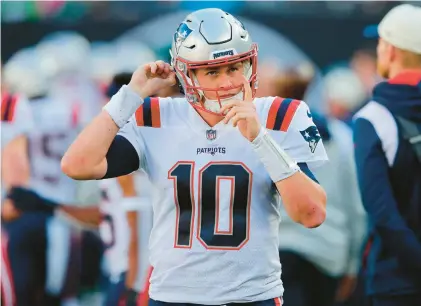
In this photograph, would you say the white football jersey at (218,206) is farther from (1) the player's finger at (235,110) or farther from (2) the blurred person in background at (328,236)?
(2) the blurred person in background at (328,236)

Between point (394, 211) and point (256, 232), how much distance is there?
95 cm

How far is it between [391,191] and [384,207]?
72mm

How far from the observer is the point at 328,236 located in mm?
6109

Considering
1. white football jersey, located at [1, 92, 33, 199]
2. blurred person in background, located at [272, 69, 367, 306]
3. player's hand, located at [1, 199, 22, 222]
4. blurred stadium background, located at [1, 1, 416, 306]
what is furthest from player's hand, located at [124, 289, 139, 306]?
white football jersey, located at [1, 92, 33, 199]

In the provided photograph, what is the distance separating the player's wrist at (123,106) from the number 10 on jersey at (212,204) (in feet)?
0.78

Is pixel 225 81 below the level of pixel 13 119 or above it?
above

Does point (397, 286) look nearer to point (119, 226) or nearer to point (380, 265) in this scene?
point (380, 265)

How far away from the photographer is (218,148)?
3.23 meters

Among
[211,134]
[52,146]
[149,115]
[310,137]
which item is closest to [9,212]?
[52,146]

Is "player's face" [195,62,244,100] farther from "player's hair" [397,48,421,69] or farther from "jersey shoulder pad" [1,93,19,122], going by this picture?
"jersey shoulder pad" [1,93,19,122]

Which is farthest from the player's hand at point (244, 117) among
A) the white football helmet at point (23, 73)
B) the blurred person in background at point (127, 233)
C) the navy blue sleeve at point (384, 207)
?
the white football helmet at point (23, 73)

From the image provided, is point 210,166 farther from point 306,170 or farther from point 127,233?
point 127,233

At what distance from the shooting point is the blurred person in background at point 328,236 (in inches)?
→ 219

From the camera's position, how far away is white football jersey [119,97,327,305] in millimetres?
3180
